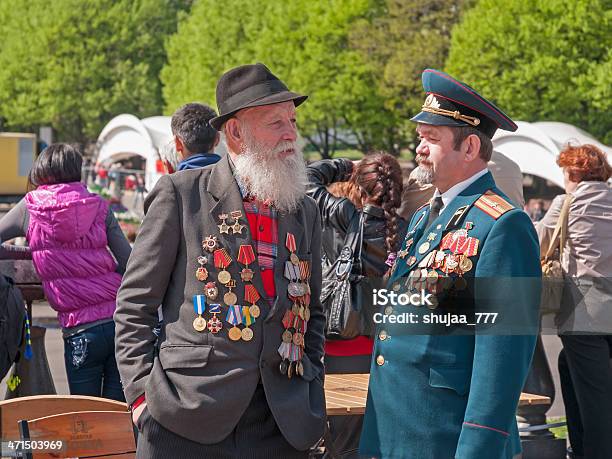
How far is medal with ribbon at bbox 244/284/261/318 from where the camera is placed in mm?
3521

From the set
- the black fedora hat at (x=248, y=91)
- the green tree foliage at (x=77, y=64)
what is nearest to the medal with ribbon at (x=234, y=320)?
the black fedora hat at (x=248, y=91)

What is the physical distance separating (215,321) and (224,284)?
0.41 ft

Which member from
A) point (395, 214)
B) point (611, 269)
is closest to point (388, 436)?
point (395, 214)

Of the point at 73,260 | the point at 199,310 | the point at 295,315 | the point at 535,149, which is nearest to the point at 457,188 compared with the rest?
the point at 295,315

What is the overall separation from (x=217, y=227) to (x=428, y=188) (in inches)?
97.5

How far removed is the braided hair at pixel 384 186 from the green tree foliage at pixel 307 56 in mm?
43531

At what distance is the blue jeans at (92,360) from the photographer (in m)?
5.64

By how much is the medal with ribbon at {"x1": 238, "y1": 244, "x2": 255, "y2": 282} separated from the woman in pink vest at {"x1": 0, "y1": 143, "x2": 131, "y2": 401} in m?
2.27

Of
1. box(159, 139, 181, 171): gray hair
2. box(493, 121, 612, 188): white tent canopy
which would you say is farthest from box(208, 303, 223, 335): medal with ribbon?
box(493, 121, 612, 188): white tent canopy

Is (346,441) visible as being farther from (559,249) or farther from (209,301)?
(209,301)

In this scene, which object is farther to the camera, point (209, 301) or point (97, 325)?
point (97, 325)

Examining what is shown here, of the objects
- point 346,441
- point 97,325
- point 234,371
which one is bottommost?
point 346,441

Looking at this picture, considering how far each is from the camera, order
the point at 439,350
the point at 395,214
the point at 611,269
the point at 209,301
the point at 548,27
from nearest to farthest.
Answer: the point at 439,350
the point at 209,301
the point at 395,214
the point at 611,269
the point at 548,27

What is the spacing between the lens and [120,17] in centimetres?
6794
